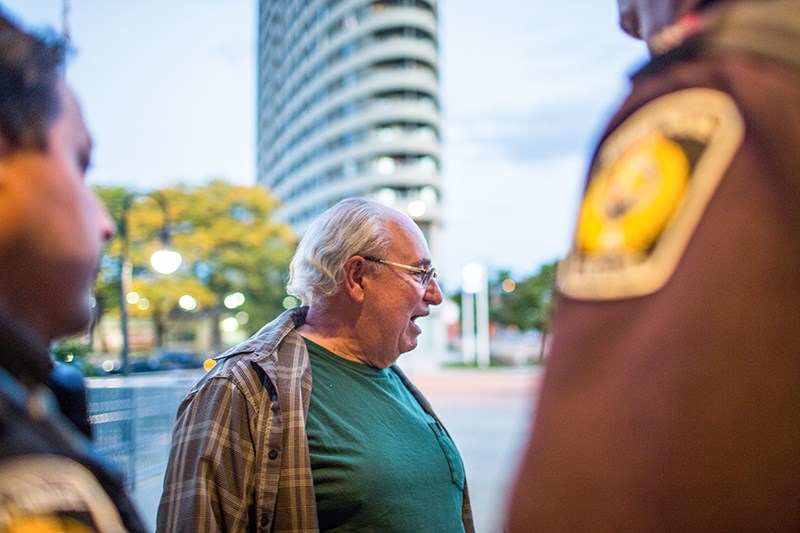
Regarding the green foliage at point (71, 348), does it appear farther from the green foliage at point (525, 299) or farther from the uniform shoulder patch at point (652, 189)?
the green foliage at point (525, 299)

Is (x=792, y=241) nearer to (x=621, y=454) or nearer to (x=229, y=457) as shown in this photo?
(x=621, y=454)

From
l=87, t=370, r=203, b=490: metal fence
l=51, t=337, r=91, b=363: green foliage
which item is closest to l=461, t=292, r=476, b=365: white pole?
l=87, t=370, r=203, b=490: metal fence

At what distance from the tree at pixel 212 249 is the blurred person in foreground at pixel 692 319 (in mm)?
35262

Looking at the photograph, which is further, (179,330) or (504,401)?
(179,330)

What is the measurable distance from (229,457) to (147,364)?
30207 mm

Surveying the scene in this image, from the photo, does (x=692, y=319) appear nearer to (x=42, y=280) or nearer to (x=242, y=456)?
(x=42, y=280)

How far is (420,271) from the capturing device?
9.38 ft

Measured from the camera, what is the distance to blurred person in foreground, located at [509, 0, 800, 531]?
1.78 ft

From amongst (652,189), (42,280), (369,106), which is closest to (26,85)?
(42,280)

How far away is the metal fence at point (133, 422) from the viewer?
8.55m

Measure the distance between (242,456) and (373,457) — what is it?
458mm

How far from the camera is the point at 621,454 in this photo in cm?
56

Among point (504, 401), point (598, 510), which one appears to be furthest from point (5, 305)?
point (504, 401)

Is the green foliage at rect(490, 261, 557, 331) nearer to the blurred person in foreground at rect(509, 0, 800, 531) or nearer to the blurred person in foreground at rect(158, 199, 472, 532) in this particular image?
the blurred person in foreground at rect(158, 199, 472, 532)
